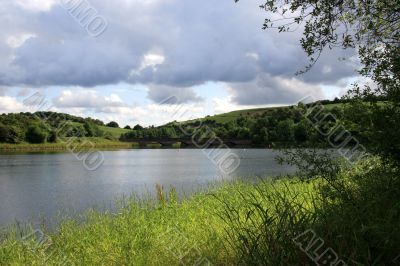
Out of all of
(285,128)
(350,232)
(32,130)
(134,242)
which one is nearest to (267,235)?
(350,232)

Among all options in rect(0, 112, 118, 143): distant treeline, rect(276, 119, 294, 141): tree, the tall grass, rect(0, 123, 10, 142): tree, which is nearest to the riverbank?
the tall grass

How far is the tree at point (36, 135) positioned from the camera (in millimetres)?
148750

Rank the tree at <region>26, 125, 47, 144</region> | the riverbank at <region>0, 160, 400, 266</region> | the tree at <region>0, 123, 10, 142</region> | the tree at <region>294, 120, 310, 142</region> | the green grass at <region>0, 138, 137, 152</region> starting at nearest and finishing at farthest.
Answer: the riverbank at <region>0, 160, 400, 266</region>, the tree at <region>294, 120, 310, 142</region>, the green grass at <region>0, 138, 137, 152</region>, the tree at <region>0, 123, 10, 142</region>, the tree at <region>26, 125, 47, 144</region>

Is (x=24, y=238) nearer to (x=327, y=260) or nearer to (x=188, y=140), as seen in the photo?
(x=327, y=260)

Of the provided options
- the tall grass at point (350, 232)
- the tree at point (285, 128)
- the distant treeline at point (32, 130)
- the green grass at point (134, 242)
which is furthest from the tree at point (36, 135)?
the tall grass at point (350, 232)

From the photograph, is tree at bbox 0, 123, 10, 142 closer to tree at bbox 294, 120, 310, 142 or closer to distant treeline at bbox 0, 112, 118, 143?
distant treeline at bbox 0, 112, 118, 143

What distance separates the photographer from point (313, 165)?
673 cm

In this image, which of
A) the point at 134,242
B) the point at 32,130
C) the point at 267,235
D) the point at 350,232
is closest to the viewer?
the point at 350,232

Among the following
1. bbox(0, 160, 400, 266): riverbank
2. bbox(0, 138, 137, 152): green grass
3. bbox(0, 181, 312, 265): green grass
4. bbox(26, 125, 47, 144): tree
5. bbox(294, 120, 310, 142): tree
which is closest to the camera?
bbox(0, 160, 400, 266): riverbank

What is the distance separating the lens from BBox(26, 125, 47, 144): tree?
148750mm

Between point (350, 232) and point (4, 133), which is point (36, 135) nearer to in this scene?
point (4, 133)

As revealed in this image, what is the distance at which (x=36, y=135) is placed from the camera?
494ft

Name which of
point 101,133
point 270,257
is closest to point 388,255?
point 270,257

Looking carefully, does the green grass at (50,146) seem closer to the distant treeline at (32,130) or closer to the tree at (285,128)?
the distant treeline at (32,130)
